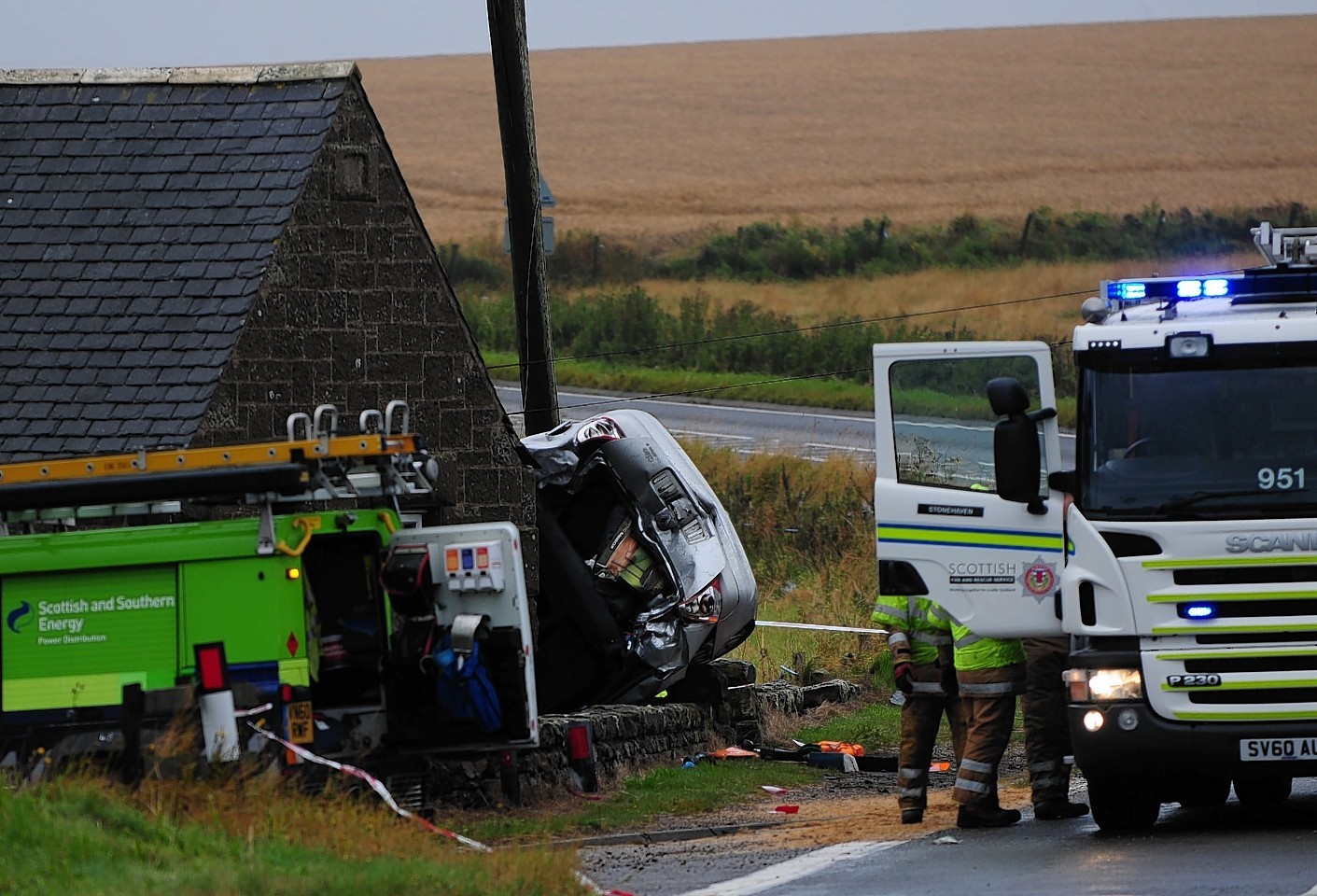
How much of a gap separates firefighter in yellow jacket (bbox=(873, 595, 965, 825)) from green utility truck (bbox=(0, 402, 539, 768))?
2.14 metres

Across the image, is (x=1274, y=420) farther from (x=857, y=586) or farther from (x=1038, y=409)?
(x=857, y=586)

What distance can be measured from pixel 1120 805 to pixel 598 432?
21.7 feet

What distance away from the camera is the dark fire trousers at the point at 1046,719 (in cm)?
1190

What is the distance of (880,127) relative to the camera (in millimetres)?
66562

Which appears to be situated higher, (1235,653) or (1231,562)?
(1231,562)

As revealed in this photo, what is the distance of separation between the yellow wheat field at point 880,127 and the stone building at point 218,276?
36652 millimetres

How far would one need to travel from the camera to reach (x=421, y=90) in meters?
74.4

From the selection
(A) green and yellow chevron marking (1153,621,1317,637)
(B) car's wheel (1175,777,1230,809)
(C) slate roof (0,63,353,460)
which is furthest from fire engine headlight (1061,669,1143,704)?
(C) slate roof (0,63,353,460)

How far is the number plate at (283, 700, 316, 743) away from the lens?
34.9 feet

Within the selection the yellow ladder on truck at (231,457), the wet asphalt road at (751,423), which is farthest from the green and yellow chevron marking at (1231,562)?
the wet asphalt road at (751,423)

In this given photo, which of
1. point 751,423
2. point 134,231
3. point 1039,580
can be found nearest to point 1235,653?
point 1039,580

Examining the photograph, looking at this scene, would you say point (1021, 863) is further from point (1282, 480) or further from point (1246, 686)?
point (1282, 480)

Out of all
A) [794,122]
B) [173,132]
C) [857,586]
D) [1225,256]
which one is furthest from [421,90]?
[173,132]

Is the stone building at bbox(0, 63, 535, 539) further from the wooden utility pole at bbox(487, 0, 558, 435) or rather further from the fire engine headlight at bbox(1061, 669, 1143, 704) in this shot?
the fire engine headlight at bbox(1061, 669, 1143, 704)
